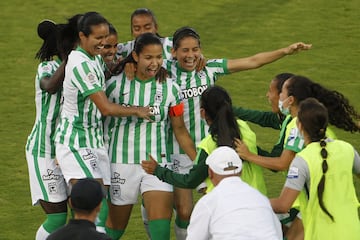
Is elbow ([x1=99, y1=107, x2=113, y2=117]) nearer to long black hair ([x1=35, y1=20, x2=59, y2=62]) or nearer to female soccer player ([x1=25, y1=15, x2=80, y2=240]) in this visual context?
female soccer player ([x1=25, y1=15, x2=80, y2=240])

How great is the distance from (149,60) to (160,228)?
4.52ft

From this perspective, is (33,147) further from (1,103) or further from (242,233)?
(1,103)

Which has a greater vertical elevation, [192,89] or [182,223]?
[192,89]

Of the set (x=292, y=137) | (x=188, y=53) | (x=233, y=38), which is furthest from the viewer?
(x=233, y=38)

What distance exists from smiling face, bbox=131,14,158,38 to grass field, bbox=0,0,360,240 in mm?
2967

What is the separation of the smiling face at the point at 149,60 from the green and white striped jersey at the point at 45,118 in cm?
66

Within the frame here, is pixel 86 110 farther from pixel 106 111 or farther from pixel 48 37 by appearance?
pixel 48 37

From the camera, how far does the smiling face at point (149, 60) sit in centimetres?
966

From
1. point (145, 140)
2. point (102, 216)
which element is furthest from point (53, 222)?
point (145, 140)

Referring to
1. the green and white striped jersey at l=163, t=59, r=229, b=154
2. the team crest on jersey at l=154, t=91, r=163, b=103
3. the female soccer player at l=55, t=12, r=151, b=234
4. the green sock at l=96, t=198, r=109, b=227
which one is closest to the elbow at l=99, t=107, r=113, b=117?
the female soccer player at l=55, t=12, r=151, b=234

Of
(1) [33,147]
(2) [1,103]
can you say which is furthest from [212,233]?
(2) [1,103]

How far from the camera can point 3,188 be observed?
1258cm

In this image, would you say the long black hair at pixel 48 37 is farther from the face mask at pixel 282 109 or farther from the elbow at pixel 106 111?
the face mask at pixel 282 109

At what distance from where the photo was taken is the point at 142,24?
11.0m
